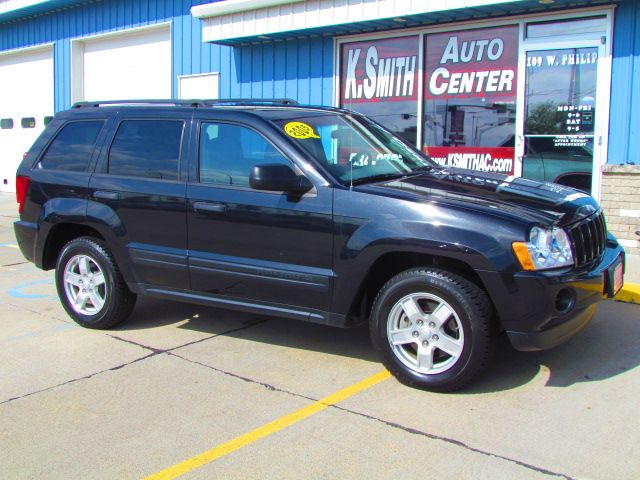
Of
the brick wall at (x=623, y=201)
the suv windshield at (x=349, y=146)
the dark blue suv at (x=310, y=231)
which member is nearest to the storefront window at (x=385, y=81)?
the brick wall at (x=623, y=201)

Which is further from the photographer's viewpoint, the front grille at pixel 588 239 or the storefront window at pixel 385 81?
the storefront window at pixel 385 81

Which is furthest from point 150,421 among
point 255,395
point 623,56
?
point 623,56

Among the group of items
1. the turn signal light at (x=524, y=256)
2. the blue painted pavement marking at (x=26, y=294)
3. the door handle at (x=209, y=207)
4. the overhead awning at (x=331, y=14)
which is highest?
the overhead awning at (x=331, y=14)

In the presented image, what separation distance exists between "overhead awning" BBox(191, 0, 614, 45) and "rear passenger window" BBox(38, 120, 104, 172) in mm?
5249

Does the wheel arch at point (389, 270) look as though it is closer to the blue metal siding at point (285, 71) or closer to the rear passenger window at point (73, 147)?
the rear passenger window at point (73, 147)

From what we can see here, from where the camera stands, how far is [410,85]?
1018 cm

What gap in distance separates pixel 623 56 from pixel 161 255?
6.23 m

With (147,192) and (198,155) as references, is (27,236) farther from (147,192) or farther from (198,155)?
(198,155)

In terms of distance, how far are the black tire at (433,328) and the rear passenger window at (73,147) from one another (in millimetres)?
2817

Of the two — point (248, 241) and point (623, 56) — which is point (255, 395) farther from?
point (623, 56)

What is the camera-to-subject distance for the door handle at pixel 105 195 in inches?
206

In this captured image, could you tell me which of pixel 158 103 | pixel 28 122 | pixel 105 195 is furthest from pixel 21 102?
pixel 105 195

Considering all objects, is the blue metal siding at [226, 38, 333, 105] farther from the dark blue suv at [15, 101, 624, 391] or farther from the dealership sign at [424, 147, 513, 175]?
the dark blue suv at [15, 101, 624, 391]

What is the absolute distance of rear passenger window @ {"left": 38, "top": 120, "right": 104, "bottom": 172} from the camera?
5.53 metres
